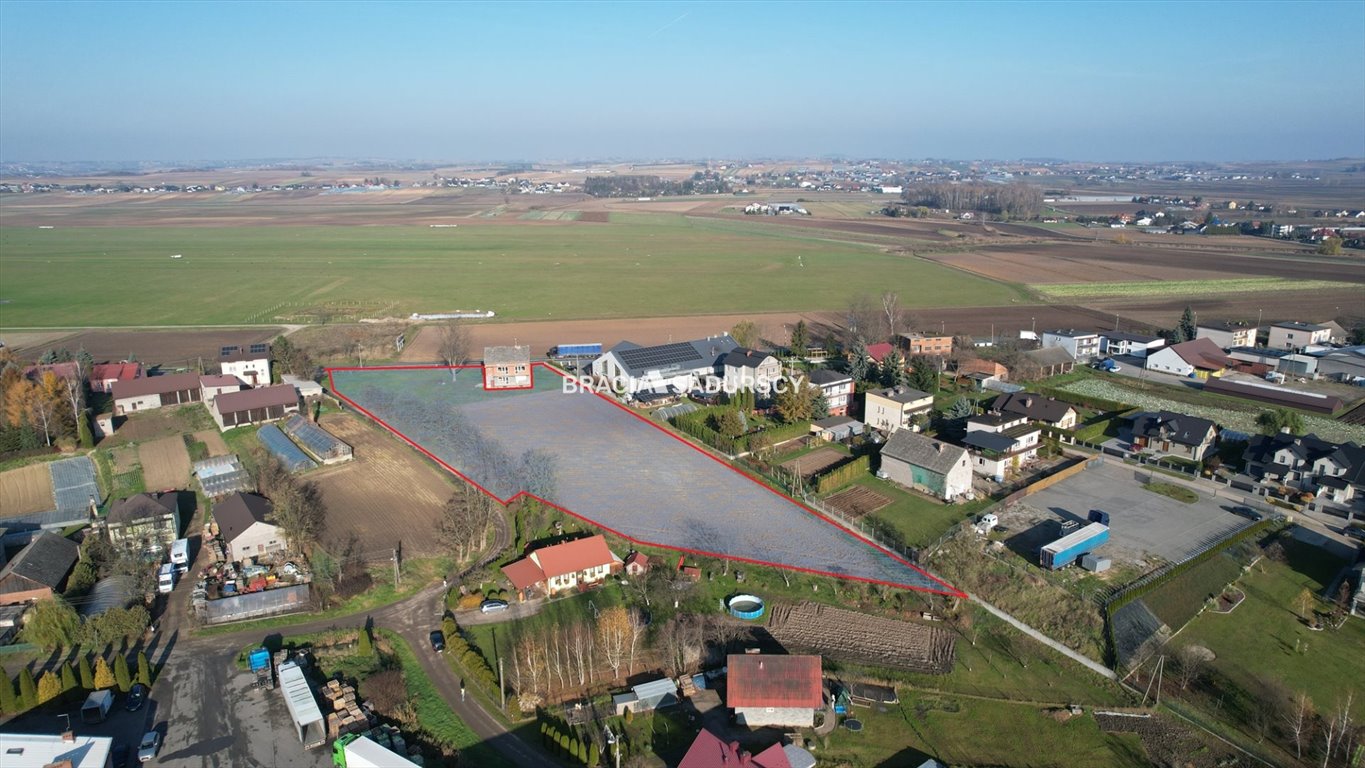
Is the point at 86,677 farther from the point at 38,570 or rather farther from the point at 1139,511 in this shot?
the point at 1139,511

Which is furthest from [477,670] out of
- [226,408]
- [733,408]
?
[226,408]

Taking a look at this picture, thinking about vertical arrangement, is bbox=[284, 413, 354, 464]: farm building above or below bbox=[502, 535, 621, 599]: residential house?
above

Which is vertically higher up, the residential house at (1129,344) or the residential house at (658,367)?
the residential house at (658,367)

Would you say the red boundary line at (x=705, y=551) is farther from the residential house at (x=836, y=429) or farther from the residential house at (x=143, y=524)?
the residential house at (x=143, y=524)

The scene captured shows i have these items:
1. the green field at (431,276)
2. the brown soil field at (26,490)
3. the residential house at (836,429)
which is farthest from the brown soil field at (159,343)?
the residential house at (836,429)

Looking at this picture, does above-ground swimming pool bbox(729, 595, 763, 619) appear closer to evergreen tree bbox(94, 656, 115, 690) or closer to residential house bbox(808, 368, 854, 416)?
evergreen tree bbox(94, 656, 115, 690)

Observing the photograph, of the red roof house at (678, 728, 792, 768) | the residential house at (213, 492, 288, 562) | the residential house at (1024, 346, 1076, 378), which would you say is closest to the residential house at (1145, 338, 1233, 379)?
the residential house at (1024, 346, 1076, 378)
